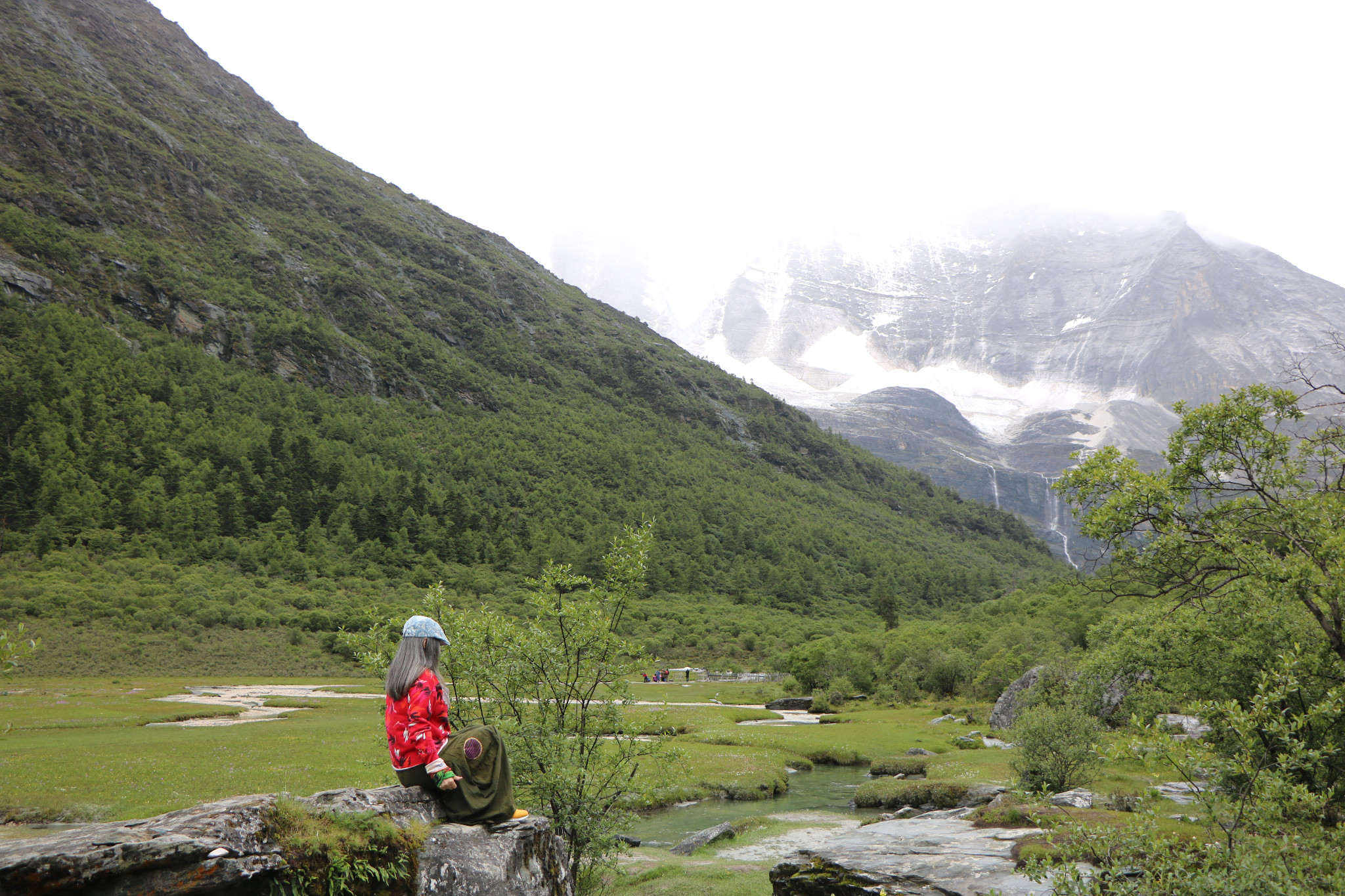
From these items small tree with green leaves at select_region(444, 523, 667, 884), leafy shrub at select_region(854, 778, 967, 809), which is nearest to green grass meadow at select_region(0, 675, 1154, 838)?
small tree with green leaves at select_region(444, 523, 667, 884)

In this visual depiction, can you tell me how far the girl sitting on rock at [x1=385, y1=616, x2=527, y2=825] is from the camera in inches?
315

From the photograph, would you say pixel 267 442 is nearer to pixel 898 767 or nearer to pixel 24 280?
→ pixel 24 280

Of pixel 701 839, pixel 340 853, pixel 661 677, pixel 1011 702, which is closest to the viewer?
pixel 340 853

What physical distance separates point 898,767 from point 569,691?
25.9 meters

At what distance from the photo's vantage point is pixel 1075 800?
18766 millimetres

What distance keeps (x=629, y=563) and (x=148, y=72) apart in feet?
831

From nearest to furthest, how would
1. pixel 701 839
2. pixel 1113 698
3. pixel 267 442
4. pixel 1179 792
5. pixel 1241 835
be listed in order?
pixel 1241 835 → pixel 701 839 → pixel 1179 792 → pixel 1113 698 → pixel 267 442

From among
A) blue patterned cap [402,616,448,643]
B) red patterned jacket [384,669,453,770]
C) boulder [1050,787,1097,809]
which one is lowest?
boulder [1050,787,1097,809]

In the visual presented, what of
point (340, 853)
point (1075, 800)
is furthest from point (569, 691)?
point (1075, 800)

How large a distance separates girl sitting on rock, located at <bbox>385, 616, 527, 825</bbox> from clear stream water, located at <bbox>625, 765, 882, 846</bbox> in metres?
15.0

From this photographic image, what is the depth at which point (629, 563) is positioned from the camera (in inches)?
463

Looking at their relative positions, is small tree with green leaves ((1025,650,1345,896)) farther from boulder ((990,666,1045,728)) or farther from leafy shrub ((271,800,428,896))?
boulder ((990,666,1045,728))

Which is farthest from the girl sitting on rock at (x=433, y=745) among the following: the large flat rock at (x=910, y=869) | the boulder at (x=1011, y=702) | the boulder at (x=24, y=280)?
the boulder at (x=24, y=280)

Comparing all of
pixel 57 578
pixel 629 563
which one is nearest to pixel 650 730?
pixel 629 563
